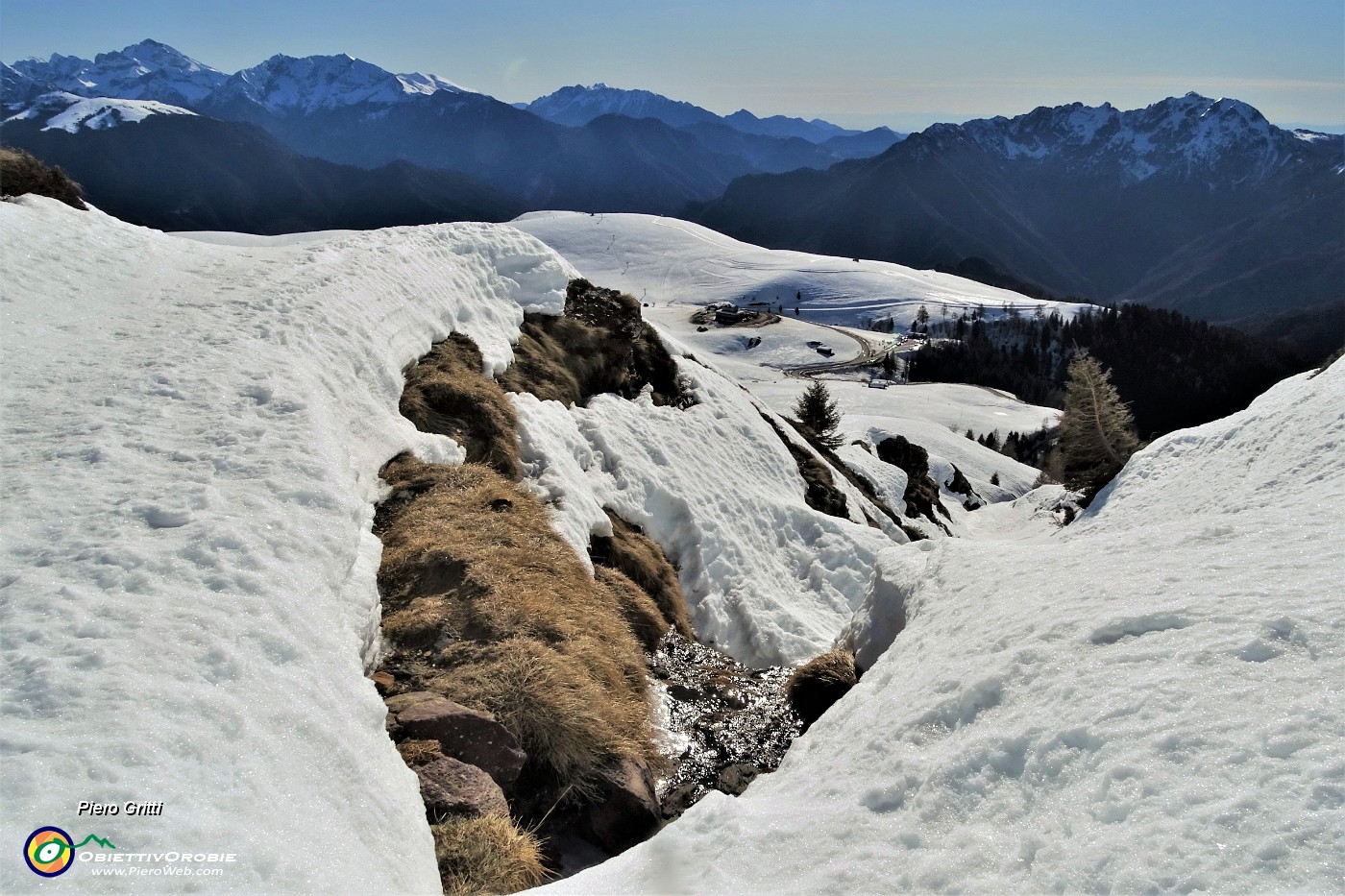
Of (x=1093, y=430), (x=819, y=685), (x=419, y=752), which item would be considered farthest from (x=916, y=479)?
(x=419, y=752)

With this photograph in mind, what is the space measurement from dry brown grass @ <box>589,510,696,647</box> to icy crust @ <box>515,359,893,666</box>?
0.47 meters

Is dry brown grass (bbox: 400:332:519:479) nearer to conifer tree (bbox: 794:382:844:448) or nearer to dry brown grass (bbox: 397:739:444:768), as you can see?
dry brown grass (bbox: 397:739:444:768)

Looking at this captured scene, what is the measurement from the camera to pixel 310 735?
23.6 ft

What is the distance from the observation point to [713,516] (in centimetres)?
2203

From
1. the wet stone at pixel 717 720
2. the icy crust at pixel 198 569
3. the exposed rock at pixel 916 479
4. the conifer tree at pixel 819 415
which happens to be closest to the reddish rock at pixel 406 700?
the icy crust at pixel 198 569

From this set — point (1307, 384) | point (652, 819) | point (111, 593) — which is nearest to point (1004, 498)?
point (1307, 384)

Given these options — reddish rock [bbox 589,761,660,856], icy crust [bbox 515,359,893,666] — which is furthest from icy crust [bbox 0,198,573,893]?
icy crust [bbox 515,359,893,666]

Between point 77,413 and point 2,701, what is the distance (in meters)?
6.30

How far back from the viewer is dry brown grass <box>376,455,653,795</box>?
943cm

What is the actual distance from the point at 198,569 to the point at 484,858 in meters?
4.44

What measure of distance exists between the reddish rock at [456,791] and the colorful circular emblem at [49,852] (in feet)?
10.0

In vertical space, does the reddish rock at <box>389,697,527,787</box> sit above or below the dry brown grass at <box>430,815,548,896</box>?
above

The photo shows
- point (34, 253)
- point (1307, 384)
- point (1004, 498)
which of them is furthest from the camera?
point (1004, 498)

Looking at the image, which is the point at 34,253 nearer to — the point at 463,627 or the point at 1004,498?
the point at 463,627
